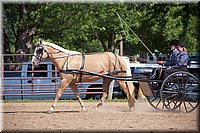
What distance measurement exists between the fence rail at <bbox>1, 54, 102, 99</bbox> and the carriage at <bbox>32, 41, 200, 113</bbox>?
465 cm

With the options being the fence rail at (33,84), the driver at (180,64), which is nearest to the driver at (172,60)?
the driver at (180,64)

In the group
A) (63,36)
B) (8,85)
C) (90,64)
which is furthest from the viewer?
(63,36)

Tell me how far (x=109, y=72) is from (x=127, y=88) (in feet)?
2.15

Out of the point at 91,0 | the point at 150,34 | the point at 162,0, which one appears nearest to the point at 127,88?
the point at 162,0

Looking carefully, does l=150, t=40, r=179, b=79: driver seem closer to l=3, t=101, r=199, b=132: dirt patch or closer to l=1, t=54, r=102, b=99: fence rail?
l=3, t=101, r=199, b=132: dirt patch

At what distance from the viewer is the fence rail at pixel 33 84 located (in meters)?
16.2

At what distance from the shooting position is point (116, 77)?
1141cm

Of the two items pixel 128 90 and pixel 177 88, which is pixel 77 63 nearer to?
pixel 128 90

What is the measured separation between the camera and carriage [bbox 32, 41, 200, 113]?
10617 mm

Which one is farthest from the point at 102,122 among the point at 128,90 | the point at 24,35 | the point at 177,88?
the point at 24,35

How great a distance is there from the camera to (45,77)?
16.6 meters

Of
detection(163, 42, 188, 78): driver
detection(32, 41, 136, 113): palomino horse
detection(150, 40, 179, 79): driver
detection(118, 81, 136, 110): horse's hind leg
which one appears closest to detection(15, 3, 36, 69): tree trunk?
detection(32, 41, 136, 113): palomino horse

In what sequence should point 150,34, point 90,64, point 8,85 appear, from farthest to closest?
point 150,34 < point 8,85 < point 90,64

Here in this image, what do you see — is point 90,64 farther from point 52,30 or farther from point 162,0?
point 52,30
